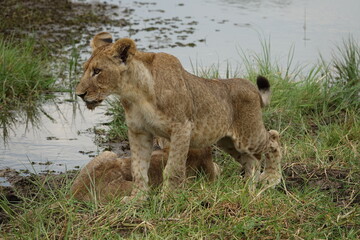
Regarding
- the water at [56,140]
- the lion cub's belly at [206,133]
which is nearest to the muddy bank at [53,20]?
the water at [56,140]

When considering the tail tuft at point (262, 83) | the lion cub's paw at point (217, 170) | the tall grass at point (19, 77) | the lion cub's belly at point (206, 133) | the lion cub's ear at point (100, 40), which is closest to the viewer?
the lion cub's ear at point (100, 40)

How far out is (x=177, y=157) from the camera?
7.43 metres

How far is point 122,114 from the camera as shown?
10.9m

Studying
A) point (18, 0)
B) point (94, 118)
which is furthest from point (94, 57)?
point (18, 0)

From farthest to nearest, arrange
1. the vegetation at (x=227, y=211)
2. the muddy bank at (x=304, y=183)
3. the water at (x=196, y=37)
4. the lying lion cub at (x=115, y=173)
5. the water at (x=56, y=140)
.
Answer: the water at (x=196, y=37), the water at (x=56, y=140), the muddy bank at (x=304, y=183), the lying lion cub at (x=115, y=173), the vegetation at (x=227, y=211)

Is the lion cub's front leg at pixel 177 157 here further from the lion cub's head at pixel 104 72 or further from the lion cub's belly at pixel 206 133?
the lion cub's head at pixel 104 72

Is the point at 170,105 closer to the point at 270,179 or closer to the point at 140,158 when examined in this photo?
the point at 140,158

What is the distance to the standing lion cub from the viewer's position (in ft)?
23.4

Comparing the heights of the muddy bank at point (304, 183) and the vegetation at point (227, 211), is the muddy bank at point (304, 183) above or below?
below

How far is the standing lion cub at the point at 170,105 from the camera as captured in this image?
7.13 metres

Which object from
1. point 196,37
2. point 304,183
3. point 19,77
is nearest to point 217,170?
point 304,183

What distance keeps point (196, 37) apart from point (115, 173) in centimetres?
859

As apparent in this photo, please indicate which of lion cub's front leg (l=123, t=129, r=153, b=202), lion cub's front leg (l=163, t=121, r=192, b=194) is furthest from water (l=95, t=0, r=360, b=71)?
lion cub's front leg (l=163, t=121, r=192, b=194)

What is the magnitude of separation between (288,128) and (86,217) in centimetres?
397
